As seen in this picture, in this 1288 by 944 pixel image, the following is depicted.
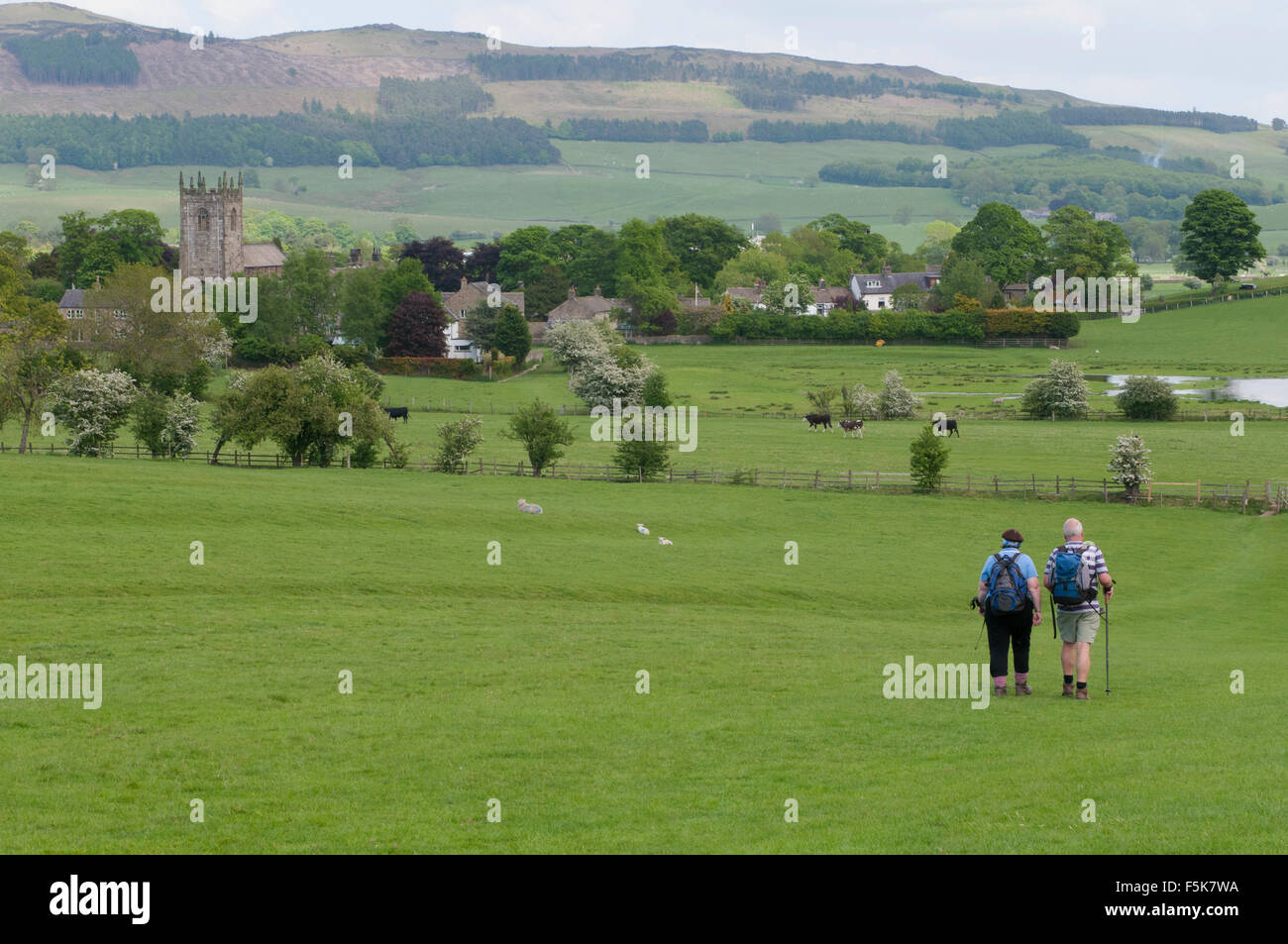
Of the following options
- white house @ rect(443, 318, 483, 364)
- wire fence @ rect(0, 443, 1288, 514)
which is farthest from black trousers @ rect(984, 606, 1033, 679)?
white house @ rect(443, 318, 483, 364)

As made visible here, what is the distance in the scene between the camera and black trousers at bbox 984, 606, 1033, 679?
20.4 metres

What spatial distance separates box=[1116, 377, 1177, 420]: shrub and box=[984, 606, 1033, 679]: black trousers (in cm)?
7193

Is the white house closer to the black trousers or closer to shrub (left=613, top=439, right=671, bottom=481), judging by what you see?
shrub (left=613, top=439, right=671, bottom=481)

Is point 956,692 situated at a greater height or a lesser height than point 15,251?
lesser

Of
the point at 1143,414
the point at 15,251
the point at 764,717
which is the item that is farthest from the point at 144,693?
the point at 15,251

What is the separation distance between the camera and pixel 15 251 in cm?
15738

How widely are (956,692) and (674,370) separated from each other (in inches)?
3946
